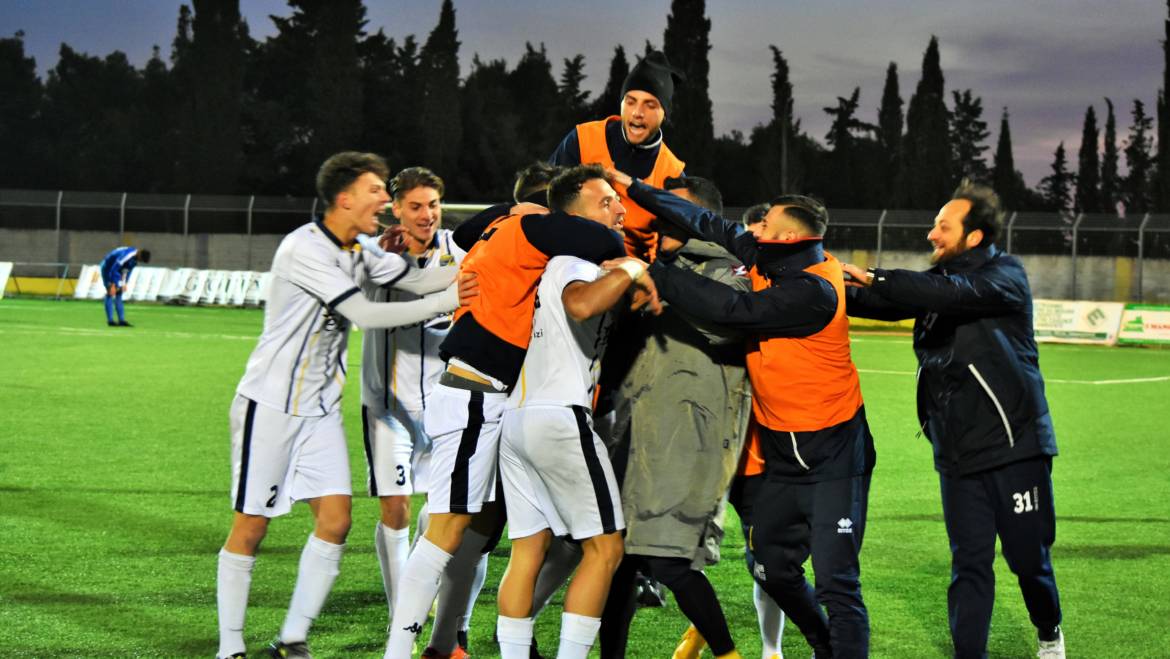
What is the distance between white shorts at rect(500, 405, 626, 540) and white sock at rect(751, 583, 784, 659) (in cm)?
110

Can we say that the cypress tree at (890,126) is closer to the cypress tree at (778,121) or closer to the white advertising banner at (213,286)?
the cypress tree at (778,121)

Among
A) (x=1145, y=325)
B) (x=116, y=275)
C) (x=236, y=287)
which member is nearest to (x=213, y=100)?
(x=236, y=287)

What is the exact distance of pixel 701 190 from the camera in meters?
5.44

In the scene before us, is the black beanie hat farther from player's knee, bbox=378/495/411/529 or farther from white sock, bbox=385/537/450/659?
white sock, bbox=385/537/450/659

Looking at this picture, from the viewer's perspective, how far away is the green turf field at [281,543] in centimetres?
602

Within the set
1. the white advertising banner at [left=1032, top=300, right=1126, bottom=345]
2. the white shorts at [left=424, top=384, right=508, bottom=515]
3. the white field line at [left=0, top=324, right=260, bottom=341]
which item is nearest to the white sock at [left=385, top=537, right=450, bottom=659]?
the white shorts at [left=424, top=384, right=508, bottom=515]

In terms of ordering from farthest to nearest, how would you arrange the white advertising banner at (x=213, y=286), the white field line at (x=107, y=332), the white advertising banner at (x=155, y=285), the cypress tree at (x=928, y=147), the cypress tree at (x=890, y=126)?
the cypress tree at (x=890, y=126)
the cypress tree at (x=928, y=147)
the white advertising banner at (x=155, y=285)
the white advertising banner at (x=213, y=286)
the white field line at (x=107, y=332)

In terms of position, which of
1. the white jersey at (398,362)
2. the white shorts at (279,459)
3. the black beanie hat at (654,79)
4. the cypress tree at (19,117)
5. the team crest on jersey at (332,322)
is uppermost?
the cypress tree at (19,117)

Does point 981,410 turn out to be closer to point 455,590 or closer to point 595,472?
point 595,472

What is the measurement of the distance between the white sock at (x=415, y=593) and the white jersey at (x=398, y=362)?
1.35m

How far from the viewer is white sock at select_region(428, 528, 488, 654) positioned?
5.34m

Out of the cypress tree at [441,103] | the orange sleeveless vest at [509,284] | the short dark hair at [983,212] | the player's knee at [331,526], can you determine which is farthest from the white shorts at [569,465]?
the cypress tree at [441,103]

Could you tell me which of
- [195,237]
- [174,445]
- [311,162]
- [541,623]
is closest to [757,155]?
[311,162]

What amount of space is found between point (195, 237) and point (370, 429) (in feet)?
140
